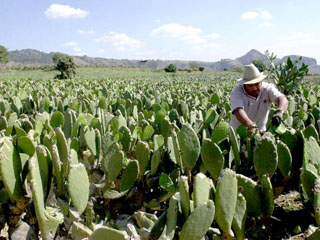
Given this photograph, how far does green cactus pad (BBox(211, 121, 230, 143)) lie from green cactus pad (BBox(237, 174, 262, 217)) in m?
0.55

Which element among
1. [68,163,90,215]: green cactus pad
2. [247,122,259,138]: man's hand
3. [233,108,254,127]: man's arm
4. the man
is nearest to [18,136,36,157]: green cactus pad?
[68,163,90,215]: green cactus pad

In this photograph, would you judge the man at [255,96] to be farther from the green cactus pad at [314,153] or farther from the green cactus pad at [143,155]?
the green cactus pad at [143,155]

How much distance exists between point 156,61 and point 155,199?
602 ft

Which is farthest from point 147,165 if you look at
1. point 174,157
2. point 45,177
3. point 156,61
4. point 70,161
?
point 156,61

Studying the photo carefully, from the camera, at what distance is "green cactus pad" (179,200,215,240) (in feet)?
3.41

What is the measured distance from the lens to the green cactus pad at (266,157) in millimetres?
1463

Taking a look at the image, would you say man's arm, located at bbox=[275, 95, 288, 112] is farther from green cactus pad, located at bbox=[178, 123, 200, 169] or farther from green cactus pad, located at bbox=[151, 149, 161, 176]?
green cactus pad, located at bbox=[151, 149, 161, 176]

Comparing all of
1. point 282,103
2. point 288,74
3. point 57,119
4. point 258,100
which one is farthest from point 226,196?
point 288,74

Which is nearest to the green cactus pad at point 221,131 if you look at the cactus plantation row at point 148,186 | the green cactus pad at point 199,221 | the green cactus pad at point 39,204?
the cactus plantation row at point 148,186

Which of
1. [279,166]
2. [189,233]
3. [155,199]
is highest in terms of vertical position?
[279,166]

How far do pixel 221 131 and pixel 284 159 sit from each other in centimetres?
40

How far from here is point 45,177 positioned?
1.32 meters

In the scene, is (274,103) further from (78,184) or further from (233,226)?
(78,184)

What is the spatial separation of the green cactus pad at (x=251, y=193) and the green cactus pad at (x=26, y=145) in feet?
3.16
